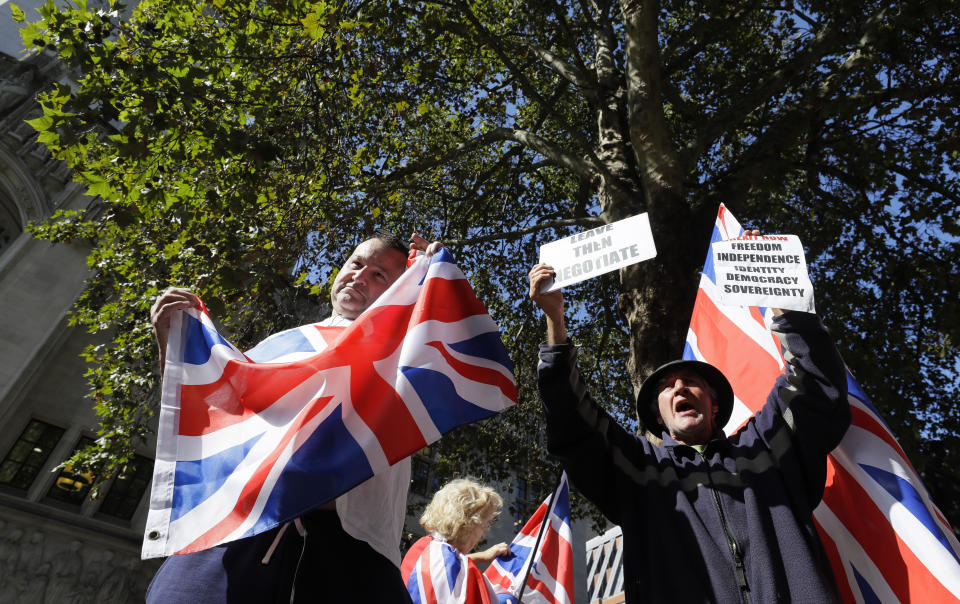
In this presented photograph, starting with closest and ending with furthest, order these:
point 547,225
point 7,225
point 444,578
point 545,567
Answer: point 444,578
point 545,567
point 547,225
point 7,225

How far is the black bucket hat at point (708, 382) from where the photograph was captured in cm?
287

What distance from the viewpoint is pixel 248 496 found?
1778mm

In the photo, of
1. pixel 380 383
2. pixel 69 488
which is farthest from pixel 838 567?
pixel 69 488

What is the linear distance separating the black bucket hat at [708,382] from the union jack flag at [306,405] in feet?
2.85

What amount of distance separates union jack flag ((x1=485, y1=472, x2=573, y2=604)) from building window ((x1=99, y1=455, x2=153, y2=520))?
13.9m

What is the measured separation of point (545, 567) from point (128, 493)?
15627mm

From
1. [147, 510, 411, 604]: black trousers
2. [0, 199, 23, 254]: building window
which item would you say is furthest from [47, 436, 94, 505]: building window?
[147, 510, 411, 604]: black trousers

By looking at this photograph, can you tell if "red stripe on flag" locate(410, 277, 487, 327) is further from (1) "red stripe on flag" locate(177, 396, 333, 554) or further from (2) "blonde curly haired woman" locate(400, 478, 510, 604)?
(2) "blonde curly haired woman" locate(400, 478, 510, 604)

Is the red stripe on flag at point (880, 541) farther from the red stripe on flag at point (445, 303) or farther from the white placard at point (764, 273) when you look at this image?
the red stripe on flag at point (445, 303)

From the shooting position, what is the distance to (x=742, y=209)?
841 cm

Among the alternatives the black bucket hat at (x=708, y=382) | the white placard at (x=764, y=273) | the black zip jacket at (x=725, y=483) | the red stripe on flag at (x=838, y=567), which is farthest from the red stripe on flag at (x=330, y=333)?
the red stripe on flag at (x=838, y=567)

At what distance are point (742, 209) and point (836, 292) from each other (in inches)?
95.0

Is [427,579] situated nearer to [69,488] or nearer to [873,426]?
[873,426]

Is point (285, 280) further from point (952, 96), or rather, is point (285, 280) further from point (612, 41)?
point (952, 96)
